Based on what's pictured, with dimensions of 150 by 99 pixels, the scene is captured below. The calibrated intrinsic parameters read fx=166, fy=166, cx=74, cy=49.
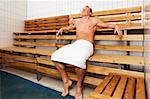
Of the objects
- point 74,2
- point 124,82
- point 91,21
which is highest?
point 74,2

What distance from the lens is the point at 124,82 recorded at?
1618 mm

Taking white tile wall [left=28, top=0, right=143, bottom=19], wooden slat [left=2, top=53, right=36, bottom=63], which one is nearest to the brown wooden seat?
wooden slat [left=2, top=53, right=36, bottom=63]

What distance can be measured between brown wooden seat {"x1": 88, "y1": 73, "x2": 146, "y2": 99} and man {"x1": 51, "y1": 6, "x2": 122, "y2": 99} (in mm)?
425

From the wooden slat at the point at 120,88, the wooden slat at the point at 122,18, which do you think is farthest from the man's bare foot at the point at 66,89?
the wooden slat at the point at 122,18

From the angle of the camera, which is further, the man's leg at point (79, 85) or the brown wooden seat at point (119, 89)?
the man's leg at point (79, 85)

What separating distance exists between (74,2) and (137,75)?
243 cm

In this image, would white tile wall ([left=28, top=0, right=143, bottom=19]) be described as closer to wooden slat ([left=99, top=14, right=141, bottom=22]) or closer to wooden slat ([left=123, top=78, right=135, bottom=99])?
wooden slat ([left=99, top=14, right=141, bottom=22])

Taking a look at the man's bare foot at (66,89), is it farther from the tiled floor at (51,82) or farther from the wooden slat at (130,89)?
the wooden slat at (130,89)

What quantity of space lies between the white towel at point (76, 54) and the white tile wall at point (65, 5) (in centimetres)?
134

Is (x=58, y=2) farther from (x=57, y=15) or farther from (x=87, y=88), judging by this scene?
(x=87, y=88)

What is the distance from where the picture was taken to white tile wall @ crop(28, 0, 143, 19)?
10.4 feet

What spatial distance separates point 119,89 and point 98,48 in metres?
1.26

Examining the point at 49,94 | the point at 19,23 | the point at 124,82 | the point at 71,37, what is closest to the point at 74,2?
the point at 71,37

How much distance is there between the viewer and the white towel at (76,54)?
6.67ft
